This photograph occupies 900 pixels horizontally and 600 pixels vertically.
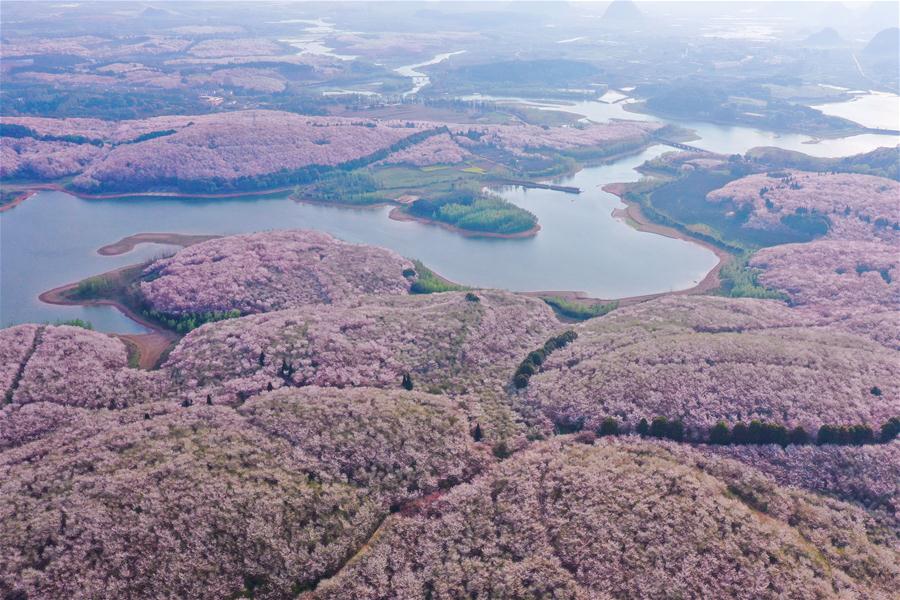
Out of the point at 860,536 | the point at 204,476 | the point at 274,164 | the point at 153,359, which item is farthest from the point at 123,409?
the point at 274,164

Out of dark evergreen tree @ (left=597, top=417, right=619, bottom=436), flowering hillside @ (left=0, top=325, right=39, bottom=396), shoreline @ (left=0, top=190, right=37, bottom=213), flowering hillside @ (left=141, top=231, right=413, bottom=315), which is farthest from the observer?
shoreline @ (left=0, top=190, right=37, bottom=213)

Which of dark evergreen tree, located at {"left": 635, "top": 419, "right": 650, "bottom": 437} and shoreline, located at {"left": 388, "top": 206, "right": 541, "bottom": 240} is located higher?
shoreline, located at {"left": 388, "top": 206, "right": 541, "bottom": 240}

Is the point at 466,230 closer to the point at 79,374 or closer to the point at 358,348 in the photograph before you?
the point at 358,348

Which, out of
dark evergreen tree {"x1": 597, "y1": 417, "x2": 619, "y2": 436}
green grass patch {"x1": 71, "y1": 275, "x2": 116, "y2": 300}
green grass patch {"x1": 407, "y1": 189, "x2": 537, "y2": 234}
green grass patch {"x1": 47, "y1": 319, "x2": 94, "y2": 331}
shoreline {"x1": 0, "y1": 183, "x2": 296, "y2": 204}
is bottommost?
dark evergreen tree {"x1": 597, "y1": 417, "x2": 619, "y2": 436}

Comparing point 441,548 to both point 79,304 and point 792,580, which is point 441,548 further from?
point 79,304

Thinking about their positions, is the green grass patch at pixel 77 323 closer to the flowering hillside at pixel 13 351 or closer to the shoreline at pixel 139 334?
the shoreline at pixel 139 334

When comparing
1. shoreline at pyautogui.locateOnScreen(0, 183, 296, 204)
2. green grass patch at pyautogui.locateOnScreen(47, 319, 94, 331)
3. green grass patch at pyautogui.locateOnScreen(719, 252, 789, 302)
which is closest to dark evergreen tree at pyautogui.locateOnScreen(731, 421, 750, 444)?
green grass patch at pyautogui.locateOnScreen(719, 252, 789, 302)

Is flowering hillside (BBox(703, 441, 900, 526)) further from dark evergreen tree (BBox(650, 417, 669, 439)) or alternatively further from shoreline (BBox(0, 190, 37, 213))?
shoreline (BBox(0, 190, 37, 213))
